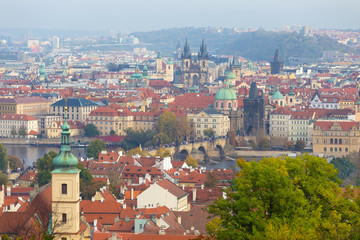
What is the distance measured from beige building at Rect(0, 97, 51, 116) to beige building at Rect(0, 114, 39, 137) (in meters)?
5.73

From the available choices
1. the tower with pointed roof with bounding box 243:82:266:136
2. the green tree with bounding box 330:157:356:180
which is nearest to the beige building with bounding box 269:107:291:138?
the tower with pointed roof with bounding box 243:82:266:136

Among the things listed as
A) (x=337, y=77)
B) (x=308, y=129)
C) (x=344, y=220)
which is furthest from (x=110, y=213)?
(x=337, y=77)

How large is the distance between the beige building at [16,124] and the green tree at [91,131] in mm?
4397

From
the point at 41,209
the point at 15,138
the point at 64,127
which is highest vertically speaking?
the point at 64,127

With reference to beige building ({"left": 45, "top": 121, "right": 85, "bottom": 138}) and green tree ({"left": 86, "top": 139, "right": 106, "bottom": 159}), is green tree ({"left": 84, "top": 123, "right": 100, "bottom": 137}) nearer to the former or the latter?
beige building ({"left": 45, "top": 121, "right": 85, "bottom": 138})

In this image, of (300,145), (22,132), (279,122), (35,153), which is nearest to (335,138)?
(300,145)

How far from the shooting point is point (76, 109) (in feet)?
287

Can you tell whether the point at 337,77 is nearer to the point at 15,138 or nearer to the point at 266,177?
the point at 15,138

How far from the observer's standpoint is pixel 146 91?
359 feet

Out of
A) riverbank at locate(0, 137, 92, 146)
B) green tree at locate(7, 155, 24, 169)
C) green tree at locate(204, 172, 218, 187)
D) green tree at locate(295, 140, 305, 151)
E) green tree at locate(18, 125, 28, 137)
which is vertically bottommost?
riverbank at locate(0, 137, 92, 146)

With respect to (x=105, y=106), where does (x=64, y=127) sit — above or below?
above

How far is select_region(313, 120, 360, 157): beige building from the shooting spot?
230 feet

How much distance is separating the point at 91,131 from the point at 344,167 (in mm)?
30707

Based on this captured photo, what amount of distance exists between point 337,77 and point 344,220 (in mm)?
116190
